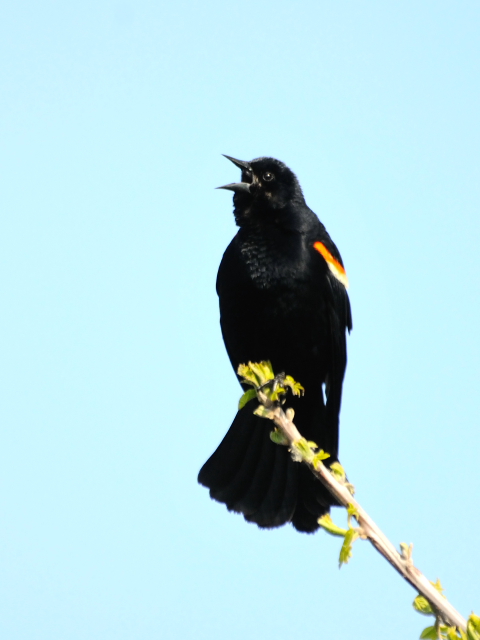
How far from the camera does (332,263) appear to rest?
13.3ft

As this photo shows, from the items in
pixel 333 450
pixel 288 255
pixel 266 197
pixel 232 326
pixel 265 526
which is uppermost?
pixel 266 197

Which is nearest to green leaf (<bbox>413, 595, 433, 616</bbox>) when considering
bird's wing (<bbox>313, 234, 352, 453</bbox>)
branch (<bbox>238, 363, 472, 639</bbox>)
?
branch (<bbox>238, 363, 472, 639</bbox>)

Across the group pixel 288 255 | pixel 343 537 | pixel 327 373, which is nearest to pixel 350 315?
pixel 327 373

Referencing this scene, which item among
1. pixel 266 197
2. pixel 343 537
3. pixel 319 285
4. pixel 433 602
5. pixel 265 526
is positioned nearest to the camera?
pixel 433 602

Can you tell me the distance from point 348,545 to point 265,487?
2181mm

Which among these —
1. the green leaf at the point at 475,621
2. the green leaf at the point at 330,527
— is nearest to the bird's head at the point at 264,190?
the green leaf at the point at 330,527

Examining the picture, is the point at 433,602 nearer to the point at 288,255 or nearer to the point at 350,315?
the point at 288,255

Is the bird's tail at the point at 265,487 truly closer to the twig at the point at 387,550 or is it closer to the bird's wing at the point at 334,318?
the bird's wing at the point at 334,318

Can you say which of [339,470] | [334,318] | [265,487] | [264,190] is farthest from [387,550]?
[264,190]

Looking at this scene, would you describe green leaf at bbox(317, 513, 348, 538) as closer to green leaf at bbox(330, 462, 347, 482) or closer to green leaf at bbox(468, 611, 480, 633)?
green leaf at bbox(330, 462, 347, 482)

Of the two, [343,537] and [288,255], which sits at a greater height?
[288,255]

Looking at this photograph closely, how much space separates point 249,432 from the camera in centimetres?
393

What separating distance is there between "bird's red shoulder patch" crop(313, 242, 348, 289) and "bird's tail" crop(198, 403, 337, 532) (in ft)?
3.14

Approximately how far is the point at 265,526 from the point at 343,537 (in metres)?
2.09
